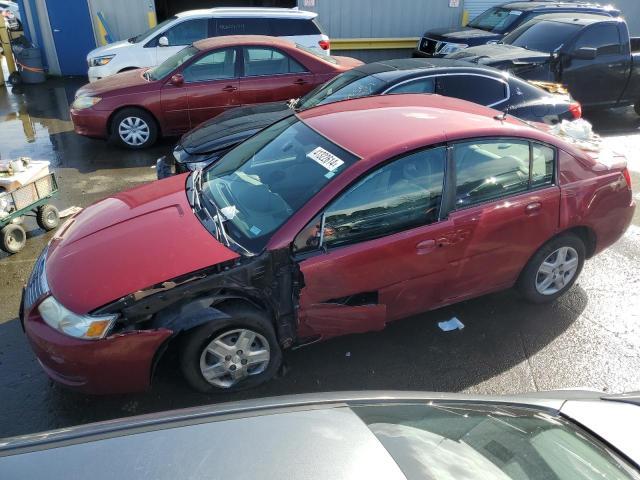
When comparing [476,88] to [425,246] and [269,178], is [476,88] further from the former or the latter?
[269,178]

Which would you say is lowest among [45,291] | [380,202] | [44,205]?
[44,205]

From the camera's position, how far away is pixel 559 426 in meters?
2.03

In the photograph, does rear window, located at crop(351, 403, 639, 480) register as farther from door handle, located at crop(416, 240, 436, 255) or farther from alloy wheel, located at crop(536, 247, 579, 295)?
alloy wheel, located at crop(536, 247, 579, 295)

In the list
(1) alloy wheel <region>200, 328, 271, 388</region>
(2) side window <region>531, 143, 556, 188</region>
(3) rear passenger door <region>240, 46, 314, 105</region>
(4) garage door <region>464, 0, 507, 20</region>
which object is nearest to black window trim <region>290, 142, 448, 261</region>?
(1) alloy wheel <region>200, 328, 271, 388</region>

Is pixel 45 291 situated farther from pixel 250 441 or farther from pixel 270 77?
pixel 270 77

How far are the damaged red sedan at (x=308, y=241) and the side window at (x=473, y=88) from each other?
2243 millimetres

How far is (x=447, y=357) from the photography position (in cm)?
392

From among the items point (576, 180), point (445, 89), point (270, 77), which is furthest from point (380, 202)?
point (270, 77)

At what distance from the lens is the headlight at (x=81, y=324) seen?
3010 millimetres

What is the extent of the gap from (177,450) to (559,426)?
56.2 inches

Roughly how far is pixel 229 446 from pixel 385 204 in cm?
219

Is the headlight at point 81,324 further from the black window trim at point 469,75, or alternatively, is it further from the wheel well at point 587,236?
the black window trim at point 469,75

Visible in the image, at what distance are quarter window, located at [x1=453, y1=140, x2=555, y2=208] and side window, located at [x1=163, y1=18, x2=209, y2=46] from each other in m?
7.84

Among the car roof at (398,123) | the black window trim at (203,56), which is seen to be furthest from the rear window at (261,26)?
the car roof at (398,123)
